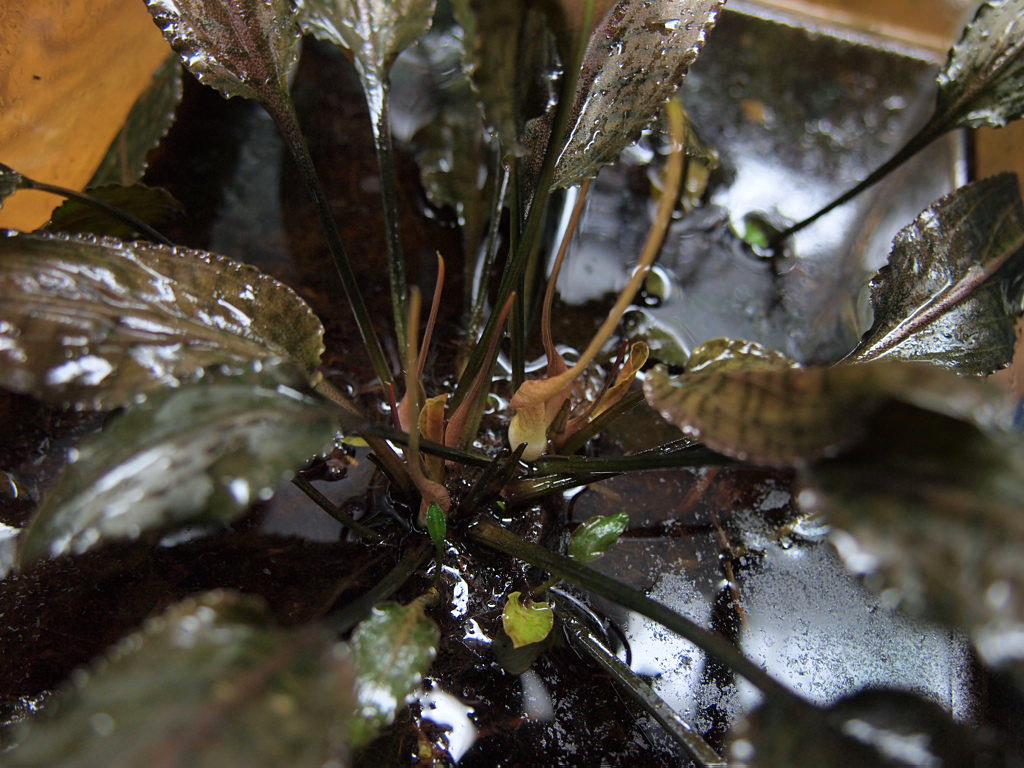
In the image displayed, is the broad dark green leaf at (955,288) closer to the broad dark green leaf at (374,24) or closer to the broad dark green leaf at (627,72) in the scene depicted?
the broad dark green leaf at (627,72)

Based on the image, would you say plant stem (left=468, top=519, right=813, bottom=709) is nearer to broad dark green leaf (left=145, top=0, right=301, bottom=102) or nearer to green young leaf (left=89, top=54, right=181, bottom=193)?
broad dark green leaf (left=145, top=0, right=301, bottom=102)

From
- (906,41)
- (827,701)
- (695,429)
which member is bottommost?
(827,701)

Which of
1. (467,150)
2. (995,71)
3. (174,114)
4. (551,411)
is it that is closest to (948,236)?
(995,71)

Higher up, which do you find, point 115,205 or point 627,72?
point 627,72

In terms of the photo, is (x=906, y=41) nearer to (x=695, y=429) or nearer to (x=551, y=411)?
(x=551, y=411)

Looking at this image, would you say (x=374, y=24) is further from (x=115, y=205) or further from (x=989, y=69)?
(x=989, y=69)

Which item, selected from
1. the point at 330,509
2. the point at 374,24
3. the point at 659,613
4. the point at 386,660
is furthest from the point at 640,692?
the point at 374,24
